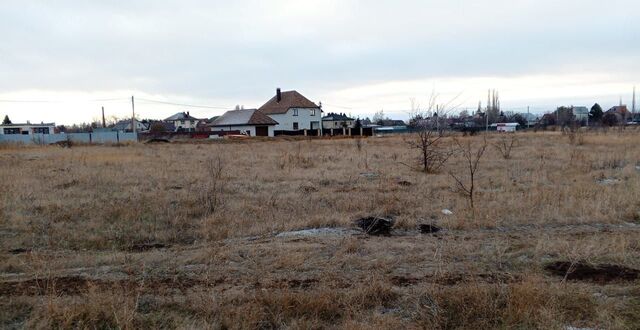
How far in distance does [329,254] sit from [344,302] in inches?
73.2

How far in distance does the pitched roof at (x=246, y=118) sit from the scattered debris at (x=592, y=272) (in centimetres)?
6174

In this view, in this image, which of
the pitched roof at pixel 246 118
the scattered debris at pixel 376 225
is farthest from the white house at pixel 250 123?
the scattered debris at pixel 376 225

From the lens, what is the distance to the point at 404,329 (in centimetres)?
387

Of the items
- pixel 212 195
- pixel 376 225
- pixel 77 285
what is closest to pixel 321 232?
pixel 376 225

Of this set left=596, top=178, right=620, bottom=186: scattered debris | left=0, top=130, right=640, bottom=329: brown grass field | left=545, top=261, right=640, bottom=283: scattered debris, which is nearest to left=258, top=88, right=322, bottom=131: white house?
left=596, top=178, right=620, bottom=186: scattered debris

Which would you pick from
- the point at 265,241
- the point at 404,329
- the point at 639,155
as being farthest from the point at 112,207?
the point at 639,155

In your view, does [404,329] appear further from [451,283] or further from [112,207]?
[112,207]

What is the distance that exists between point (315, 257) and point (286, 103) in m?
68.1

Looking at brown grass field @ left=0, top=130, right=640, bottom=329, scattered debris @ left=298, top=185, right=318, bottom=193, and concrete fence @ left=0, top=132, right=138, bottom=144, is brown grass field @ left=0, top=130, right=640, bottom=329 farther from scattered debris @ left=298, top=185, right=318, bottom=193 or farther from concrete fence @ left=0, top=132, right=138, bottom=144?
concrete fence @ left=0, top=132, right=138, bottom=144

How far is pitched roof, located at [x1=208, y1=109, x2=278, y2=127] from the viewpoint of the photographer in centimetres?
6632

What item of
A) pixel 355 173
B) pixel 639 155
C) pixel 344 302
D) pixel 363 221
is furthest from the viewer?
pixel 639 155

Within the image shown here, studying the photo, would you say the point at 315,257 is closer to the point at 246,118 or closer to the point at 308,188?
the point at 308,188

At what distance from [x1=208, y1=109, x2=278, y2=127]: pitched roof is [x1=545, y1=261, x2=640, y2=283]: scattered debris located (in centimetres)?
6174

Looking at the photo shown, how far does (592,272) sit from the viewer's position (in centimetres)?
536
